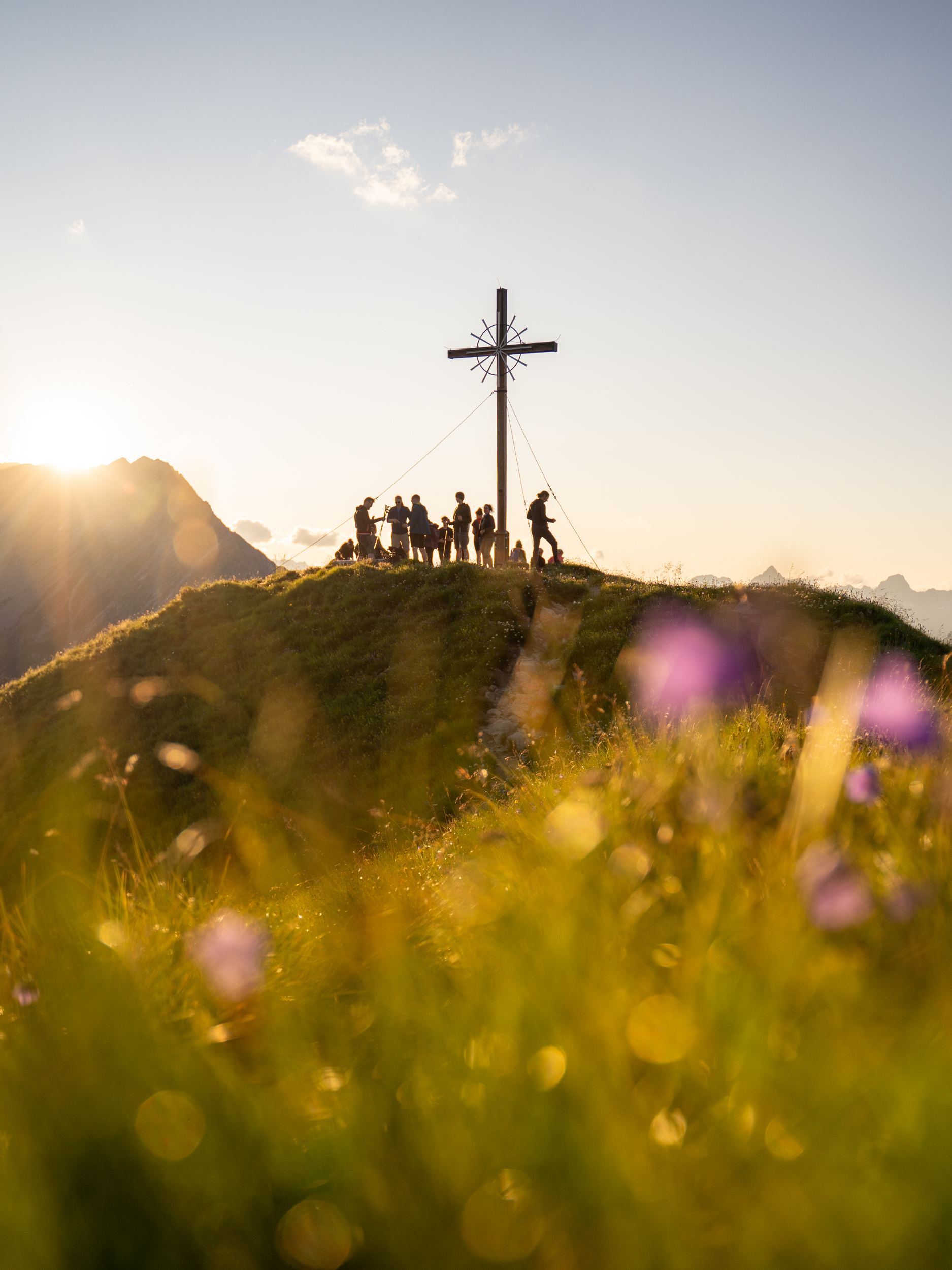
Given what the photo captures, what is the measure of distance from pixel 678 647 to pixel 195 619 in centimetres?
1729

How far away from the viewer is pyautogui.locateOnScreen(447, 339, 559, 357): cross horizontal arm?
75.7ft

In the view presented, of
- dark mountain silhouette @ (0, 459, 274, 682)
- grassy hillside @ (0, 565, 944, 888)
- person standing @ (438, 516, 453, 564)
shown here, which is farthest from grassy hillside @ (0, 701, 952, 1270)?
dark mountain silhouette @ (0, 459, 274, 682)

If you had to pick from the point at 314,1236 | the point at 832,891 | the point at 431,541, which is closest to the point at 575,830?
the point at 832,891

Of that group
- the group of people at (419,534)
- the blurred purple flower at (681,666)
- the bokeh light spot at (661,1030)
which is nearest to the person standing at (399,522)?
the group of people at (419,534)

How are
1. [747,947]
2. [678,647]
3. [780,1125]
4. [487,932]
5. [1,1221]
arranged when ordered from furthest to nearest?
1. [678,647]
2. [487,932]
3. [747,947]
4. [1,1221]
5. [780,1125]

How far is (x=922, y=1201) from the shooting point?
5.91ft

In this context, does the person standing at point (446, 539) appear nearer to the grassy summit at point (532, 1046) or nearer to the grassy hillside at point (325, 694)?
the grassy hillside at point (325, 694)

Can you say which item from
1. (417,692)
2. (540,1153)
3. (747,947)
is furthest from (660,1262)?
(417,692)

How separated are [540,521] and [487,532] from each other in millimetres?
3463

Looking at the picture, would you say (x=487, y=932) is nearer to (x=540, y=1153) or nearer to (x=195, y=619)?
(x=540, y=1153)

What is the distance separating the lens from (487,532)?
26688mm

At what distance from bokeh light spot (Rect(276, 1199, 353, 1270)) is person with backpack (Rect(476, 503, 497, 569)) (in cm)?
2450

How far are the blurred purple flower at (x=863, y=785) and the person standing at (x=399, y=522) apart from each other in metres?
23.8

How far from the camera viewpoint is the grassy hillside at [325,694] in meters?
14.2
